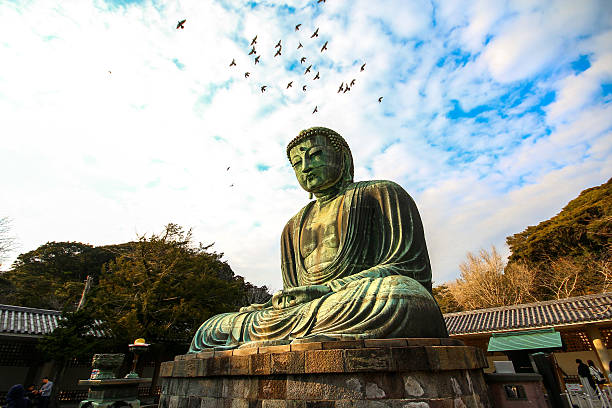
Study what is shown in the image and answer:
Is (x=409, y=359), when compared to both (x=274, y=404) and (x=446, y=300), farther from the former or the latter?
(x=446, y=300)

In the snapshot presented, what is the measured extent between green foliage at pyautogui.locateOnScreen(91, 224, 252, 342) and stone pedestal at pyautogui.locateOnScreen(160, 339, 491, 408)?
12.9 m

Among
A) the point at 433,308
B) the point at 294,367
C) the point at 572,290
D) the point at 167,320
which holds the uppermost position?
the point at 572,290

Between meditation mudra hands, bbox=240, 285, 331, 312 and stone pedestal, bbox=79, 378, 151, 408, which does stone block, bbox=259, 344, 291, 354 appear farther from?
stone pedestal, bbox=79, 378, 151, 408

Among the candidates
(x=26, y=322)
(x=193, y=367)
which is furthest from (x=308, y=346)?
(x=26, y=322)

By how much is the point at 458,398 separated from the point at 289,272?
369 centimetres

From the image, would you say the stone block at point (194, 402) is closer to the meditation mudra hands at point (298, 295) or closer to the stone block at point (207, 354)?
the stone block at point (207, 354)

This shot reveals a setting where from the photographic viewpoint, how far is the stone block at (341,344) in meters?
2.99

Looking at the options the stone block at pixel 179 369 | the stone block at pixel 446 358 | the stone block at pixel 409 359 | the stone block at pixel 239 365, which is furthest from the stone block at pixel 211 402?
the stone block at pixel 446 358

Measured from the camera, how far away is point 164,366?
15.6ft

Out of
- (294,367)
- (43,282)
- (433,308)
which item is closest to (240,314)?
(294,367)

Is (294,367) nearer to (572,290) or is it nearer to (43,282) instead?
(572,290)

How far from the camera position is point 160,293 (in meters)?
15.5

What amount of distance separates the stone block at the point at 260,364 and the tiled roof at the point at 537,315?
43.2ft

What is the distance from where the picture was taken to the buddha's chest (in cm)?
538
